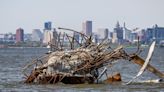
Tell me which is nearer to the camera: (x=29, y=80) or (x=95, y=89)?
(x=95, y=89)

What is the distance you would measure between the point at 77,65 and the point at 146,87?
4.57 m

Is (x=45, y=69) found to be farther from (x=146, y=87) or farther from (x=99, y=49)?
(x=146, y=87)

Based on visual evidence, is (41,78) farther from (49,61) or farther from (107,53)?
(107,53)

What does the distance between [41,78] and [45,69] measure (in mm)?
720

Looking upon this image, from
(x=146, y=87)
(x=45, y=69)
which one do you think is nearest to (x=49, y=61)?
(x=45, y=69)

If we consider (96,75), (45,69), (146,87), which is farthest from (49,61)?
(146,87)

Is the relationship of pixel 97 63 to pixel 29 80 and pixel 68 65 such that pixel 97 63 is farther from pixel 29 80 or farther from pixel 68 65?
pixel 29 80

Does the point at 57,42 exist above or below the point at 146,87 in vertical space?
above

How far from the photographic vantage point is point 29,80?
144ft

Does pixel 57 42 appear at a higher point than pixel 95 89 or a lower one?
higher

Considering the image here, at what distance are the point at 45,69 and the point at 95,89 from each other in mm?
4008

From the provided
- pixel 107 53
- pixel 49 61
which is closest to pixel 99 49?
pixel 107 53

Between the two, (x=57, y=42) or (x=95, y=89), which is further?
(x=57, y=42)

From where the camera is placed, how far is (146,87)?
42156mm
